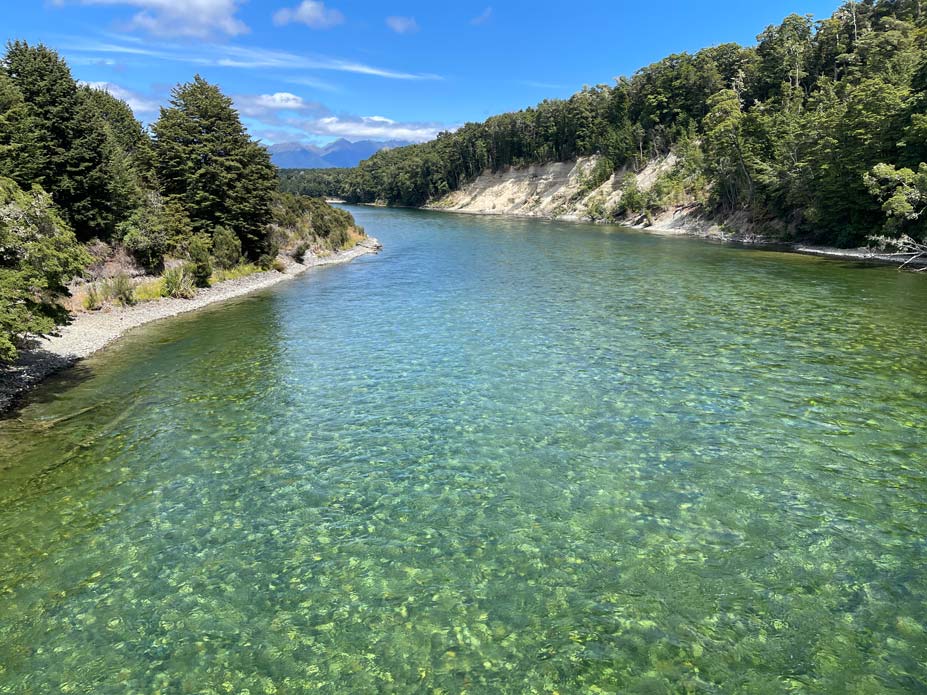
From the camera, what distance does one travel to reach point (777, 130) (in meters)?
68.7

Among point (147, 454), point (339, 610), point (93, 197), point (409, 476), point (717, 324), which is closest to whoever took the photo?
point (339, 610)

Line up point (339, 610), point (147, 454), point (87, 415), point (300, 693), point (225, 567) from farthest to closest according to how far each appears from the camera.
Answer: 1. point (87, 415)
2. point (147, 454)
3. point (225, 567)
4. point (339, 610)
5. point (300, 693)

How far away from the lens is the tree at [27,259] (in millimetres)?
15141

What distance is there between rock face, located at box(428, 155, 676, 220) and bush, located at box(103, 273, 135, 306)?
96.2m

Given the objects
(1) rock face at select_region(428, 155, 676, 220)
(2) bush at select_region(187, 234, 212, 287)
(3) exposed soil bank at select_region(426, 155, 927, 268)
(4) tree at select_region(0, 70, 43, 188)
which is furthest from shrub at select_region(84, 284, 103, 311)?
(1) rock face at select_region(428, 155, 676, 220)

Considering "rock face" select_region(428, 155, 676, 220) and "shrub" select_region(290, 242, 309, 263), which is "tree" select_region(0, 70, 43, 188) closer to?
"shrub" select_region(290, 242, 309, 263)

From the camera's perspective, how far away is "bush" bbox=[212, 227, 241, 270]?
41.1m

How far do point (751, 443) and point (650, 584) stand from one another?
7.00 m

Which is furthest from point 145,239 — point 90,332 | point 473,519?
point 473,519

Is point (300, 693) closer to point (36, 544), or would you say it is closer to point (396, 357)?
point (36, 544)

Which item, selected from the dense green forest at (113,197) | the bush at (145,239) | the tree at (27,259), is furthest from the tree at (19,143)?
the tree at (27,259)

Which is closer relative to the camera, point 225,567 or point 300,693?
point 300,693

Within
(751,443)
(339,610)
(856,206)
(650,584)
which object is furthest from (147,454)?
(856,206)

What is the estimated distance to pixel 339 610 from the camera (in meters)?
9.18
